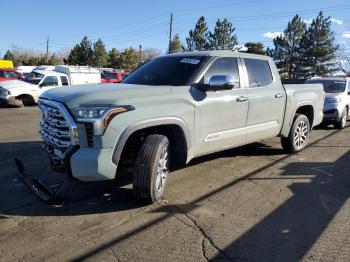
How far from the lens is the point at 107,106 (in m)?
4.20

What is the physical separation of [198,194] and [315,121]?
4210mm

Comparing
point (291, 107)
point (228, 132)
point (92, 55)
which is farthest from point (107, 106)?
point (92, 55)

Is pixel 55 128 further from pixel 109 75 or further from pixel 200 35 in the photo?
pixel 200 35

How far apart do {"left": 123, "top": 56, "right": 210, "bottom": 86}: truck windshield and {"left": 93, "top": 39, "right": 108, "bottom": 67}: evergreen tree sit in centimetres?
5787

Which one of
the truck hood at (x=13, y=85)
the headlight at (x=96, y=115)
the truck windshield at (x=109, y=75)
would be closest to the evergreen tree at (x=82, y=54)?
the truck windshield at (x=109, y=75)

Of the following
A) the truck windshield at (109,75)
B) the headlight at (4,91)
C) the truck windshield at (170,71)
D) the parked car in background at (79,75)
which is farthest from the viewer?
the truck windshield at (109,75)

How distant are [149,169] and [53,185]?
65.8 inches

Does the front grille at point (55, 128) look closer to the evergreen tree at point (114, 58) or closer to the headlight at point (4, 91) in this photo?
the headlight at point (4, 91)

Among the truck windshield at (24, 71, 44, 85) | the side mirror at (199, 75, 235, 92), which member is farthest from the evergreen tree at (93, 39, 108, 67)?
the side mirror at (199, 75, 235, 92)

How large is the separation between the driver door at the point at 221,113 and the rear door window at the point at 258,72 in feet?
0.99

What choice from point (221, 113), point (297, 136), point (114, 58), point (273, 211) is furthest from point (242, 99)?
point (114, 58)

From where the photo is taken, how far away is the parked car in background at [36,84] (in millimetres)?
16906

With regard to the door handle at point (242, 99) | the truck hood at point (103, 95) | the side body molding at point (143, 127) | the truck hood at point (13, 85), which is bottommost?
the truck hood at point (13, 85)

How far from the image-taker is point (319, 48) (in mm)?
49656
